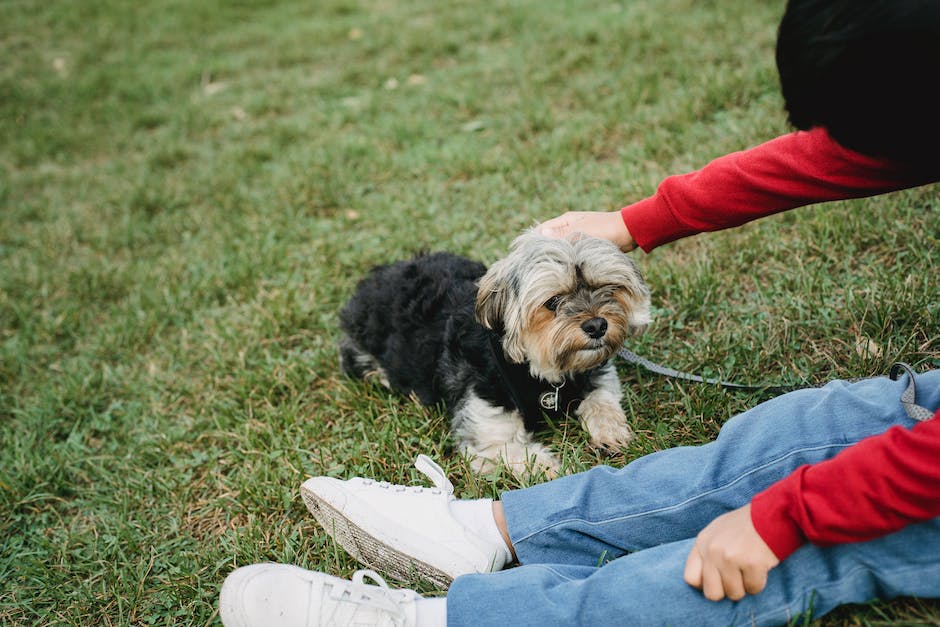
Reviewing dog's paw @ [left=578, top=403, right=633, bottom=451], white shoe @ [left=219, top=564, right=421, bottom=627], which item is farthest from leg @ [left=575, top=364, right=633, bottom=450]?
white shoe @ [left=219, top=564, right=421, bottom=627]

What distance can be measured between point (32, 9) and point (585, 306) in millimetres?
14341

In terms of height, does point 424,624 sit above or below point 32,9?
below

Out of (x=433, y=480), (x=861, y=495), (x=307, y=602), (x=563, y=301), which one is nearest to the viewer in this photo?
(x=861, y=495)

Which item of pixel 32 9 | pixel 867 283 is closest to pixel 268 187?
pixel 867 283

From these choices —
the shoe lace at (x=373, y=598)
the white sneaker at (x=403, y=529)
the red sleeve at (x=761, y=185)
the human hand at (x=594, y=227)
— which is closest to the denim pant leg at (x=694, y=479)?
the white sneaker at (x=403, y=529)

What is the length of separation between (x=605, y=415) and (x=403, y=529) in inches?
46.5

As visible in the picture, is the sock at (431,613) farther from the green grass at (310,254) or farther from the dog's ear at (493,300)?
the dog's ear at (493,300)

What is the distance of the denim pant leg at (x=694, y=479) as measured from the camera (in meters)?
2.19

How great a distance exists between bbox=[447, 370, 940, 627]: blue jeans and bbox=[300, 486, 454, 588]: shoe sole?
39 cm

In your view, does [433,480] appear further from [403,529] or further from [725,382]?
[725,382]

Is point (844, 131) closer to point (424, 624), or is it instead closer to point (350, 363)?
point (424, 624)

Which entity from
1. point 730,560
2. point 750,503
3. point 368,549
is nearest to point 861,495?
point 750,503

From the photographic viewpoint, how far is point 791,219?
433 centimetres

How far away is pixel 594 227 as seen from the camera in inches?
125
